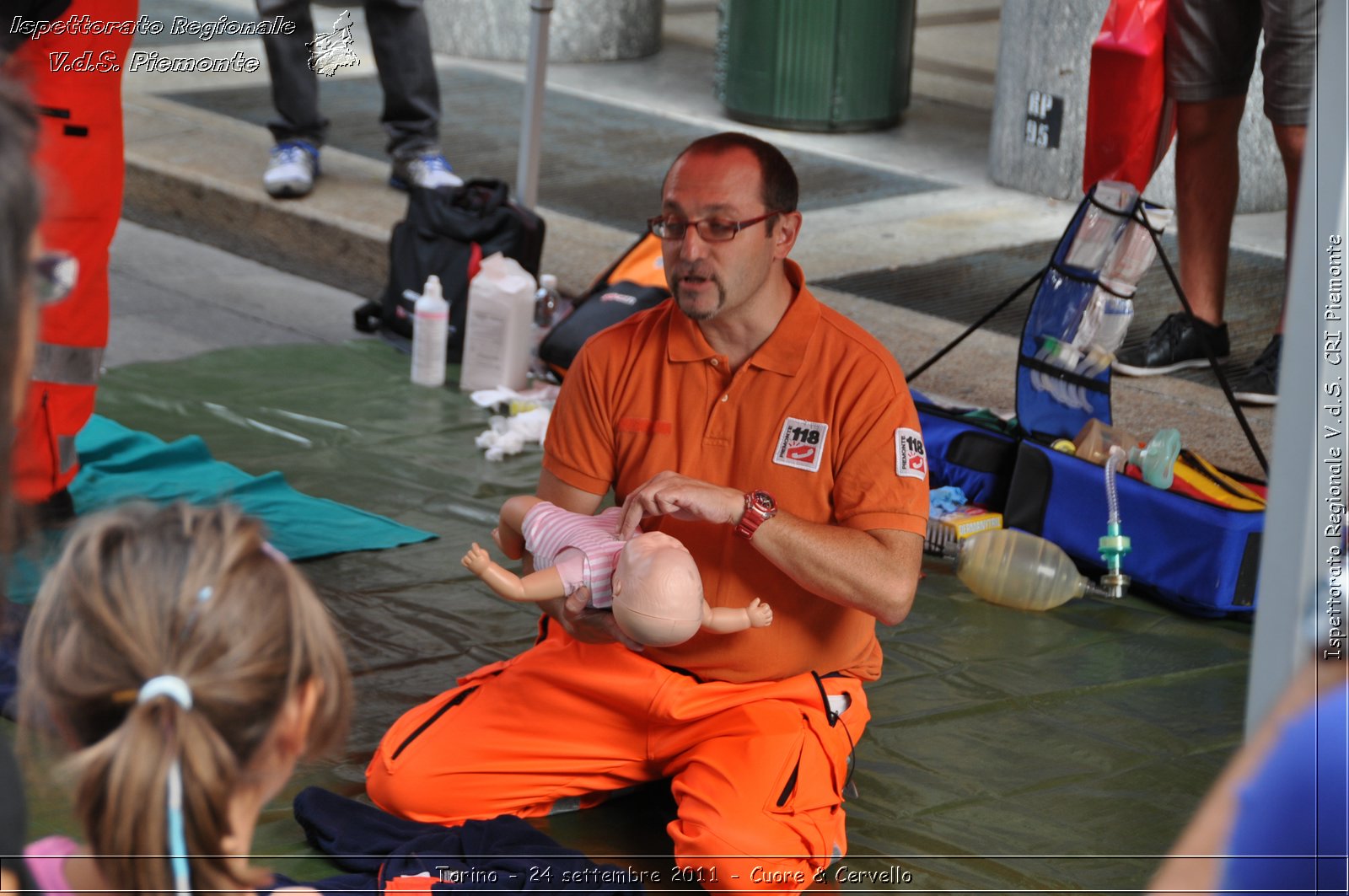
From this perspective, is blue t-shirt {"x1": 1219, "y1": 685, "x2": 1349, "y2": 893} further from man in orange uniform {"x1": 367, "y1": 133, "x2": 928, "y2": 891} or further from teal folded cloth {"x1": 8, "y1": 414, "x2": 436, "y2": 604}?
teal folded cloth {"x1": 8, "y1": 414, "x2": 436, "y2": 604}

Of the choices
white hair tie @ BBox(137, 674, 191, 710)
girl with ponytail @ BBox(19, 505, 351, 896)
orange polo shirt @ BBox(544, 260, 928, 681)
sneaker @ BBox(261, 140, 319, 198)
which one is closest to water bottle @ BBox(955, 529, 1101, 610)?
orange polo shirt @ BBox(544, 260, 928, 681)

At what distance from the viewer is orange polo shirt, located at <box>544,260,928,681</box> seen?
3203 millimetres

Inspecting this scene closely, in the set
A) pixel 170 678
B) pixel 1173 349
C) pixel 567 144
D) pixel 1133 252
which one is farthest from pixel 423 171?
pixel 170 678

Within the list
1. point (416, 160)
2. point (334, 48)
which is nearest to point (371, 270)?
point (416, 160)

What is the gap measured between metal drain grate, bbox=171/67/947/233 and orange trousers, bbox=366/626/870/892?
14.2ft

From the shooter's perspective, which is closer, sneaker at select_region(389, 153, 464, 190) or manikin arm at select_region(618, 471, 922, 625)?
manikin arm at select_region(618, 471, 922, 625)

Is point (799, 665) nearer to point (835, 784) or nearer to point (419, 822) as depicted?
point (835, 784)

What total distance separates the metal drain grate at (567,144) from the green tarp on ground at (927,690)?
2.55 meters

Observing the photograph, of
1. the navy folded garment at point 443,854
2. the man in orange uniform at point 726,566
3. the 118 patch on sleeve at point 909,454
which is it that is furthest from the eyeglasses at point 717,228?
the navy folded garment at point 443,854

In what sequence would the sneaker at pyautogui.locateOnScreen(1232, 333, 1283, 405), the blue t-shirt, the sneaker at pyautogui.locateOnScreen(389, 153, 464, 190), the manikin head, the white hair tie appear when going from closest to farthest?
the blue t-shirt → the white hair tie → the manikin head → the sneaker at pyautogui.locateOnScreen(1232, 333, 1283, 405) → the sneaker at pyautogui.locateOnScreen(389, 153, 464, 190)

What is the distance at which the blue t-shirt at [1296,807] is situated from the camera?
1128 mm

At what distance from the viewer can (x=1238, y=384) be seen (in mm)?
5449

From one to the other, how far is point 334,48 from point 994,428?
642cm

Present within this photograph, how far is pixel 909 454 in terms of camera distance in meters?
3.20
